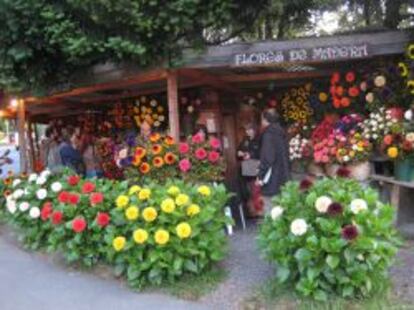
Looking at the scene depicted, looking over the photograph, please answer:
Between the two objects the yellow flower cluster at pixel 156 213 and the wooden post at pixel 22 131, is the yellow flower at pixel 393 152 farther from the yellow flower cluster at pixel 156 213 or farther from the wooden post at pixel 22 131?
the wooden post at pixel 22 131

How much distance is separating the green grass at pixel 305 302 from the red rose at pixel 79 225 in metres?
2.04

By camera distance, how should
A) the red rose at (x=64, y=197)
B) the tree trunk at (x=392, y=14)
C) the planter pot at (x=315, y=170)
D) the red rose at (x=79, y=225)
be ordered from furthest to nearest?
the tree trunk at (x=392, y=14) → the planter pot at (x=315, y=170) → the red rose at (x=64, y=197) → the red rose at (x=79, y=225)

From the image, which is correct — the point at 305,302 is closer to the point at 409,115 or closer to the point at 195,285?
the point at 195,285

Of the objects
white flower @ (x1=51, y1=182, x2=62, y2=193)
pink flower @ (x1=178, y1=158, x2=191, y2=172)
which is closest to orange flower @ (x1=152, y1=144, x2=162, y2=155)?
pink flower @ (x1=178, y1=158, x2=191, y2=172)

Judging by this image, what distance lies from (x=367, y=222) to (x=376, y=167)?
3063mm

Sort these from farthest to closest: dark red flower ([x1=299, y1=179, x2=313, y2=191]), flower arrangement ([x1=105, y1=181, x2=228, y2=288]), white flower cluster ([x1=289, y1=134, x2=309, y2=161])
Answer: white flower cluster ([x1=289, y1=134, x2=309, y2=161]) < flower arrangement ([x1=105, y1=181, x2=228, y2=288]) < dark red flower ([x1=299, y1=179, x2=313, y2=191])

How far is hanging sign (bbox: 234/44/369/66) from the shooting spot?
753cm

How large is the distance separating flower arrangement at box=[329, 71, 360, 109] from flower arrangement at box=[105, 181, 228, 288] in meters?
3.16

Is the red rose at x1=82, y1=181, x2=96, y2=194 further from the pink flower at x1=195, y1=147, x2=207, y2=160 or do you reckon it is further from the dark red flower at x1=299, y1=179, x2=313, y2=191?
the dark red flower at x1=299, y1=179, x2=313, y2=191

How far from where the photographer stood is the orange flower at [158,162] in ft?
25.2

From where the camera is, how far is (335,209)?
5.05 meters

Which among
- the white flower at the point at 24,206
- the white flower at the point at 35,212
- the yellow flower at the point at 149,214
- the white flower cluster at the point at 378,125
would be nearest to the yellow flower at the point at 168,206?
the yellow flower at the point at 149,214

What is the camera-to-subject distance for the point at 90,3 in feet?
23.9

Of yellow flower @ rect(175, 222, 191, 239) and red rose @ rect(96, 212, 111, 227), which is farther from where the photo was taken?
red rose @ rect(96, 212, 111, 227)
